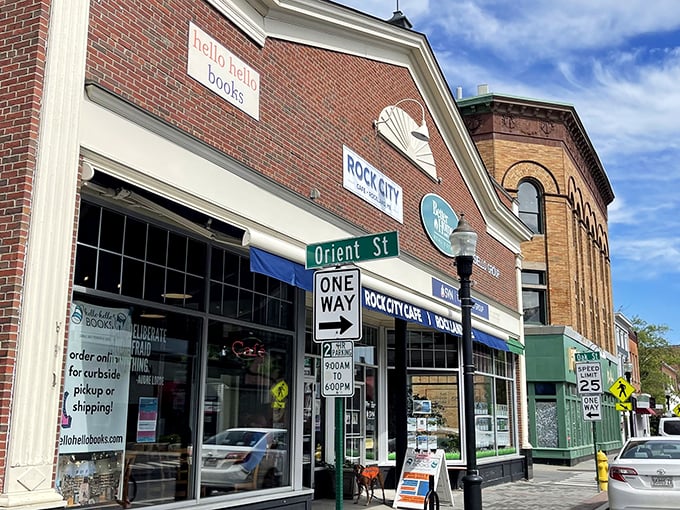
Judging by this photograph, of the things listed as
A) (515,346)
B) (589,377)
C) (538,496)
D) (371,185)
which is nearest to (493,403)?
(515,346)

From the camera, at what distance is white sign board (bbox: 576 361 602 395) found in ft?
53.2

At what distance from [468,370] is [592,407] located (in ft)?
26.4

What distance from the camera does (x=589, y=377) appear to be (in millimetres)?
16328

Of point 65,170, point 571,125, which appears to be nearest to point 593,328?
point 571,125

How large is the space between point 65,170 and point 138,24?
2066 millimetres

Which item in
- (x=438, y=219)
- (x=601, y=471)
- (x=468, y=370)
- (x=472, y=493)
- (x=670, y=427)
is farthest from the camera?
(x=670, y=427)

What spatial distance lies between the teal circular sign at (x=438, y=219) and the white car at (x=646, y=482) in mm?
5578

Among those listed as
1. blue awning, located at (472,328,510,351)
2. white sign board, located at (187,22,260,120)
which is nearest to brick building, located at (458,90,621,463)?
blue awning, located at (472,328,510,351)

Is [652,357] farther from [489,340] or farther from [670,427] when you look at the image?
[489,340]

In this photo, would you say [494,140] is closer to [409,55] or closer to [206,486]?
[409,55]

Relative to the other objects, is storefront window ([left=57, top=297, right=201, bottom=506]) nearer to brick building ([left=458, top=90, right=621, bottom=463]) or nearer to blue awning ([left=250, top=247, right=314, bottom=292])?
blue awning ([left=250, top=247, right=314, bottom=292])

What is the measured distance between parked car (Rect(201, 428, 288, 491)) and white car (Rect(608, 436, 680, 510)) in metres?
4.94

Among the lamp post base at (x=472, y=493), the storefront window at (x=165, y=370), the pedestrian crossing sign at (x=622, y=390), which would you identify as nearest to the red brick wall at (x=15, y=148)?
the storefront window at (x=165, y=370)

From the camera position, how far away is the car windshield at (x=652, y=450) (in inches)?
440
